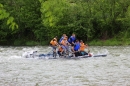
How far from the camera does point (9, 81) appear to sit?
1559 cm

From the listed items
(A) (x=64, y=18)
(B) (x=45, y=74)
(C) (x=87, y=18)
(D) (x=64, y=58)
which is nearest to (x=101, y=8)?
(C) (x=87, y=18)

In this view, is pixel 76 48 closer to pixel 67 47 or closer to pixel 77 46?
pixel 77 46

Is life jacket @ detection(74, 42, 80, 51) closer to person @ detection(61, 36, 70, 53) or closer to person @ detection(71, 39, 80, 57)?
person @ detection(71, 39, 80, 57)

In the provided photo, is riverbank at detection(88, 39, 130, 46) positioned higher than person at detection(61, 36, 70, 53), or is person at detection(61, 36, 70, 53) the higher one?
person at detection(61, 36, 70, 53)

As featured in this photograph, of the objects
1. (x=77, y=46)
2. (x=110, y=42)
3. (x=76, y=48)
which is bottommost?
(x=110, y=42)

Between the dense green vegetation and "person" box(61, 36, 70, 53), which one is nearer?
"person" box(61, 36, 70, 53)

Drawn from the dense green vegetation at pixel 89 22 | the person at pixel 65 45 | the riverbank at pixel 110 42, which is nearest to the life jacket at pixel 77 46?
the person at pixel 65 45

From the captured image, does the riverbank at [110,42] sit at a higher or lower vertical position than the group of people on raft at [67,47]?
lower

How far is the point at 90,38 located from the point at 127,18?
612cm

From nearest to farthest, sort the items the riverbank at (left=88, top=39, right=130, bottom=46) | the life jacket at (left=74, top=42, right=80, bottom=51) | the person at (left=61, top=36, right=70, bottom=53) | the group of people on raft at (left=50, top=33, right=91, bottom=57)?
1. the life jacket at (left=74, top=42, right=80, bottom=51)
2. the group of people on raft at (left=50, top=33, right=91, bottom=57)
3. the person at (left=61, top=36, right=70, bottom=53)
4. the riverbank at (left=88, top=39, right=130, bottom=46)

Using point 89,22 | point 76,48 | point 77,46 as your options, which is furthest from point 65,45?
point 89,22

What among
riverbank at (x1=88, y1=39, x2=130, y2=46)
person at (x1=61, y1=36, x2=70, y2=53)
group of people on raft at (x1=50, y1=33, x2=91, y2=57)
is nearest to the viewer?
group of people on raft at (x1=50, y1=33, x2=91, y2=57)

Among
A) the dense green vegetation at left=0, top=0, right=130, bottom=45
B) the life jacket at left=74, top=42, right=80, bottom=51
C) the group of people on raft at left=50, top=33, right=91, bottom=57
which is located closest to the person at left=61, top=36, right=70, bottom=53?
the group of people on raft at left=50, top=33, right=91, bottom=57

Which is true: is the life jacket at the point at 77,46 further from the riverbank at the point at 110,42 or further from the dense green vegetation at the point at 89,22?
the dense green vegetation at the point at 89,22
